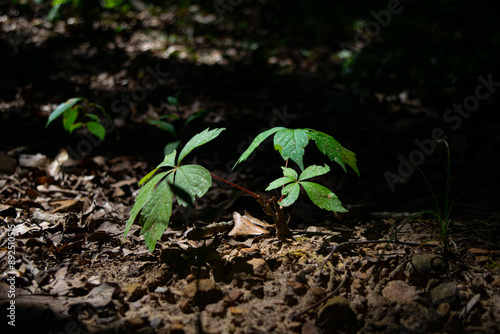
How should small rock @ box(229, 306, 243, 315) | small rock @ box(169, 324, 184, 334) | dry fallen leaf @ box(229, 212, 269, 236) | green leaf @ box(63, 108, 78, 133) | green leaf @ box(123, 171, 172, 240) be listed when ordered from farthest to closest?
green leaf @ box(63, 108, 78, 133) → dry fallen leaf @ box(229, 212, 269, 236) → green leaf @ box(123, 171, 172, 240) → small rock @ box(229, 306, 243, 315) → small rock @ box(169, 324, 184, 334)

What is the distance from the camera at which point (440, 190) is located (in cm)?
220

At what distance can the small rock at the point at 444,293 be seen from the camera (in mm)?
1278

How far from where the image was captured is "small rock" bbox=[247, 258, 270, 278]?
147cm

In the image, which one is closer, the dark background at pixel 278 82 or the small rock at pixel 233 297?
the small rock at pixel 233 297

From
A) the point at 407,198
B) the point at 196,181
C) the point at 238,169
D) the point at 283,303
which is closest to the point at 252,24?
the point at 238,169

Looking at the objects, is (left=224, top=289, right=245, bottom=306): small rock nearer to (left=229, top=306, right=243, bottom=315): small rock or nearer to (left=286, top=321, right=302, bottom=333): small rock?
(left=229, top=306, right=243, bottom=315): small rock

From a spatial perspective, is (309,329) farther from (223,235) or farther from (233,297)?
(223,235)

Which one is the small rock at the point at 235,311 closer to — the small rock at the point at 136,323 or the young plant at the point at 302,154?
the small rock at the point at 136,323

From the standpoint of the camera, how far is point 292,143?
4.69 ft

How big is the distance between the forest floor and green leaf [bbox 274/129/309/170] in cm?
49

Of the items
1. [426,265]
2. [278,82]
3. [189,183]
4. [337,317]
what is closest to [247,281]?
→ [337,317]

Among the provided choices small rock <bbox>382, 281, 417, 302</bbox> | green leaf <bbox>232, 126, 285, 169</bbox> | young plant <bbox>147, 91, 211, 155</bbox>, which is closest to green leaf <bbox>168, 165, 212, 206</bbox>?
green leaf <bbox>232, 126, 285, 169</bbox>

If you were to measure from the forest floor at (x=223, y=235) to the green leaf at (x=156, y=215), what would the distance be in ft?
0.76

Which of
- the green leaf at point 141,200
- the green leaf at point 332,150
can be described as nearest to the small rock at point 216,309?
the green leaf at point 141,200
